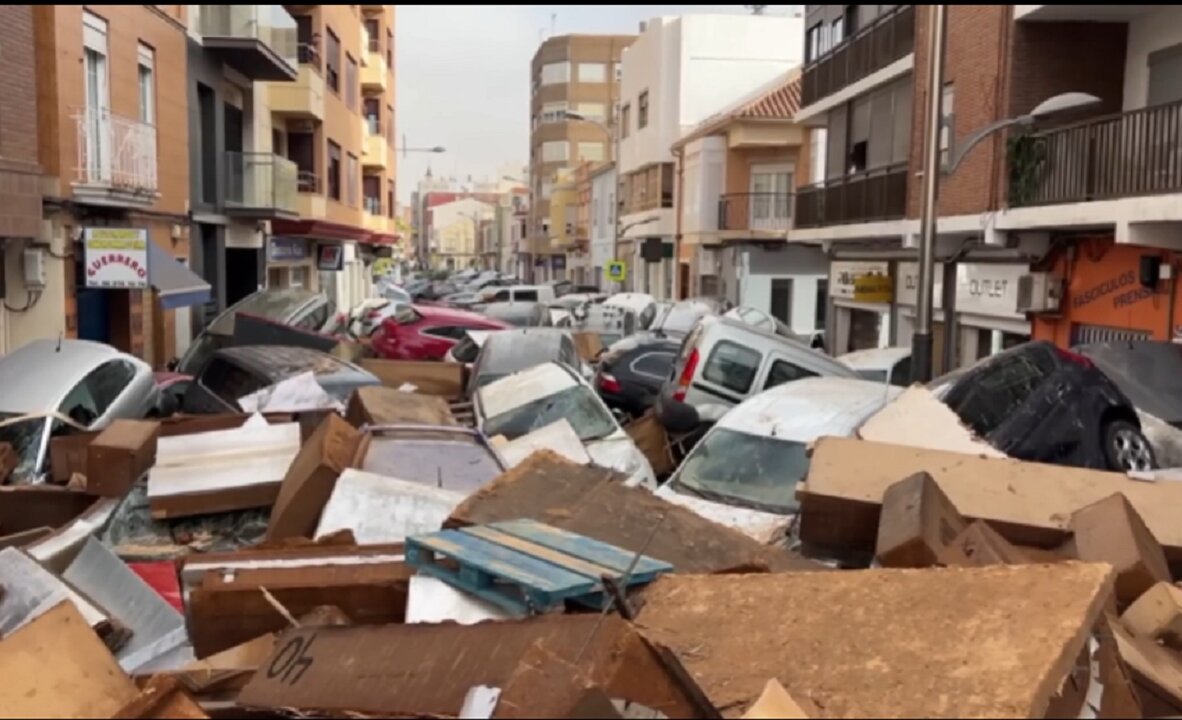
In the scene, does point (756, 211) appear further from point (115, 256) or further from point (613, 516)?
point (613, 516)

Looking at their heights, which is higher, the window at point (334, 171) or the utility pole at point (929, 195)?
the window at point (334, 171)

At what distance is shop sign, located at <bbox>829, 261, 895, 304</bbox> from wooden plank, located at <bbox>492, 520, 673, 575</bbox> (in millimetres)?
16284

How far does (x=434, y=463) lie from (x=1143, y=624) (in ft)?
12.9

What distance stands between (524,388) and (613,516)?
5625mm

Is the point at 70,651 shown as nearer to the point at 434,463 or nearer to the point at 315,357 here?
the point at 434,463

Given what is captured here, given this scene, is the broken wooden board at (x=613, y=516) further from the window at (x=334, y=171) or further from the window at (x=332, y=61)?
the window at (x=334, y=171)

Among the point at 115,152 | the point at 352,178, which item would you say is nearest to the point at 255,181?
the point at 115,152

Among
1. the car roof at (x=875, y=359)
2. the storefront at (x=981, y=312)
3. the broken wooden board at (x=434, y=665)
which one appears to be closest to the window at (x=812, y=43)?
the storefront at (x=981, y=312)

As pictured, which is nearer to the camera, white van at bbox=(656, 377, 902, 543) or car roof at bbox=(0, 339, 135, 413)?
white van at bbox=(656, 377, 902, 543)

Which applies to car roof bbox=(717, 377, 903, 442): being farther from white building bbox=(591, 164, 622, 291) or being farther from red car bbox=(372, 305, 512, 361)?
white building bbox=(591, 164, 622, 291)

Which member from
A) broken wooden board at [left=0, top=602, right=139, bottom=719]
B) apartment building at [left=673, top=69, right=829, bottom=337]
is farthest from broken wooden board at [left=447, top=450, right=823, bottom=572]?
apartment building at [left=673, top=69, right=829, bottom=337]

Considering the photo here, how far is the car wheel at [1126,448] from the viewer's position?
286 inches

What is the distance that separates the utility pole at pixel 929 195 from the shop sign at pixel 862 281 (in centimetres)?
850

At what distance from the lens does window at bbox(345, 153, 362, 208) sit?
34.7 meters
